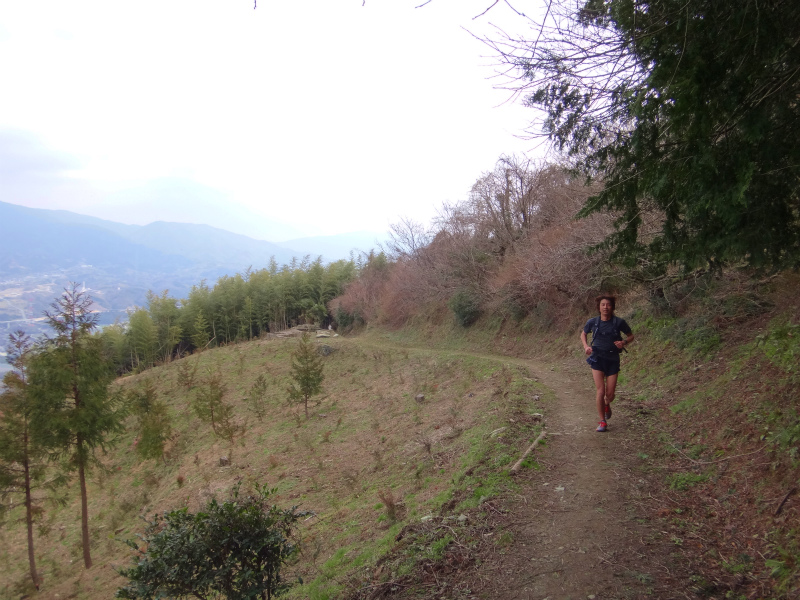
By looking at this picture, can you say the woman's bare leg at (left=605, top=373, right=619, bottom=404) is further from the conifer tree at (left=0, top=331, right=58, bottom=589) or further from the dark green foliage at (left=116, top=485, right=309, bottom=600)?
the conifer tree at (left=0, top=331, right=58, bottom=589)

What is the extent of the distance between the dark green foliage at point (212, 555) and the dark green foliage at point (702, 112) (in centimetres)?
434

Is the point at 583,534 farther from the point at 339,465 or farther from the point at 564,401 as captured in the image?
the point at 339,465

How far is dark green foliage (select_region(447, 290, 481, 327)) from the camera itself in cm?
2353

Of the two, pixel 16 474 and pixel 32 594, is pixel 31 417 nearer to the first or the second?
pixel 16 474

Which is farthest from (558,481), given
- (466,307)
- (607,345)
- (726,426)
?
(466,307)

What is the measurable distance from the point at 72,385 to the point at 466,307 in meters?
17.5

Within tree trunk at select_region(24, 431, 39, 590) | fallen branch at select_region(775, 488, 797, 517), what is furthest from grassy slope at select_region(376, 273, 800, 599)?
tree trunk at select_region(24, 431, 39, 590)

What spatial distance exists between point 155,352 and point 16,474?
30.0 m

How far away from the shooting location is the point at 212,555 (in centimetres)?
333

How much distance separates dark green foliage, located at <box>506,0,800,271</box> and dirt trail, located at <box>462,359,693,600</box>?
2.40m

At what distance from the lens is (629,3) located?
346 centimetres

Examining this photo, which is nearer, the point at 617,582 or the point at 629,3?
the point at 617,582

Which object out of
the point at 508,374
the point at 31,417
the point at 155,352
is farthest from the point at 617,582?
the point at 155,352

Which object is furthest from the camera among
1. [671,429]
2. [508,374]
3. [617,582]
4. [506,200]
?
[506,200]
